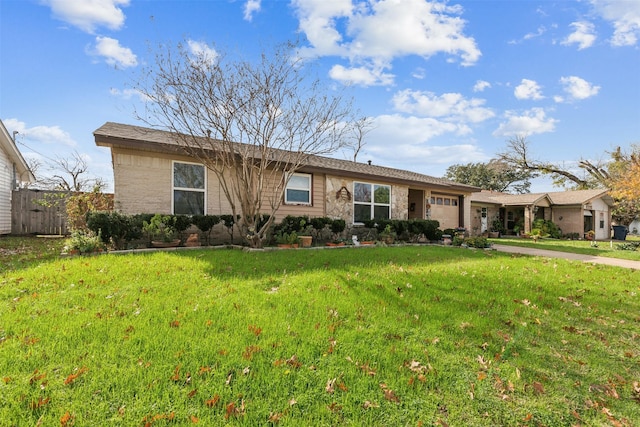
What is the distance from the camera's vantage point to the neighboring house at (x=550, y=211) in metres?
21.8

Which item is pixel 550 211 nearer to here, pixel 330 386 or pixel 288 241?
pixel 288 241

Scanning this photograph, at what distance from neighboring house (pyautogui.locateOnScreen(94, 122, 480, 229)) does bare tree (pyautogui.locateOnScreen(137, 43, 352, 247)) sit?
74 cm

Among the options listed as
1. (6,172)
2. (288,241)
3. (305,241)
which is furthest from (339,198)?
(6,172)

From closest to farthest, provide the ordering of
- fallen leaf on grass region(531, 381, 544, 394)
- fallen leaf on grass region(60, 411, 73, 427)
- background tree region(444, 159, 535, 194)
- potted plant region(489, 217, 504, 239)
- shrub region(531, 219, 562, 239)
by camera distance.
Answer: fallen leaf on grass region(60, 411, 73, 427) → fallen leaf on grass region(531, 381, 544, 394) → shrub region(531, 219, 562, 239) → potted plant region(489, 217, 504, 239) → background tree region(444, 159, 535, 194)

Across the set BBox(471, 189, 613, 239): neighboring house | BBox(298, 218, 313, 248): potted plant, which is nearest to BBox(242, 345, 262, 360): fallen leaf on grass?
BBox(298, 218, 313, 248): potted plant

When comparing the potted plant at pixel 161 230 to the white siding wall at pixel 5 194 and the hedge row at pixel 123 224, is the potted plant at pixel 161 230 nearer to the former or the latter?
the hedge row at pixel 123 224

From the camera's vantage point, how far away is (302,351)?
2996 millimetres

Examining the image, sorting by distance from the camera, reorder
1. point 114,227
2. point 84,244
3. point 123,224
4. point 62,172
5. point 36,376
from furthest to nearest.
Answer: point 62,172
point 123,224
point 114,227
point 84,244
point 36,376

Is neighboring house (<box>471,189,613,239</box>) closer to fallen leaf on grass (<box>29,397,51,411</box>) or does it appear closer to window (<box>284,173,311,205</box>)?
window (<box>284,173,311,205</box>)

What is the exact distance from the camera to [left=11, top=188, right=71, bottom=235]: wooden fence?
1308 centimetres

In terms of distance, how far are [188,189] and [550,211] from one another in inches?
1055

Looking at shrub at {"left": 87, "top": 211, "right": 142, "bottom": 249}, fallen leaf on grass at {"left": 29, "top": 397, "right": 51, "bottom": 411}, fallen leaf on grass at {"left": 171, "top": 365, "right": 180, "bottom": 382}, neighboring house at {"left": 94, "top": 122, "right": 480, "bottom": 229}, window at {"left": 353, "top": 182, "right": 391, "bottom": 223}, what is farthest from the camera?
window at {"left": 353, "top": 182, "right": 391, "bottom": 223}

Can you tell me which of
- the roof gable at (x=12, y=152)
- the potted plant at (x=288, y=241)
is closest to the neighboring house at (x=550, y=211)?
the potted plant at (x=288, y=241)

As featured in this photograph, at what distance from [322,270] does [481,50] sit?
10471 mm
